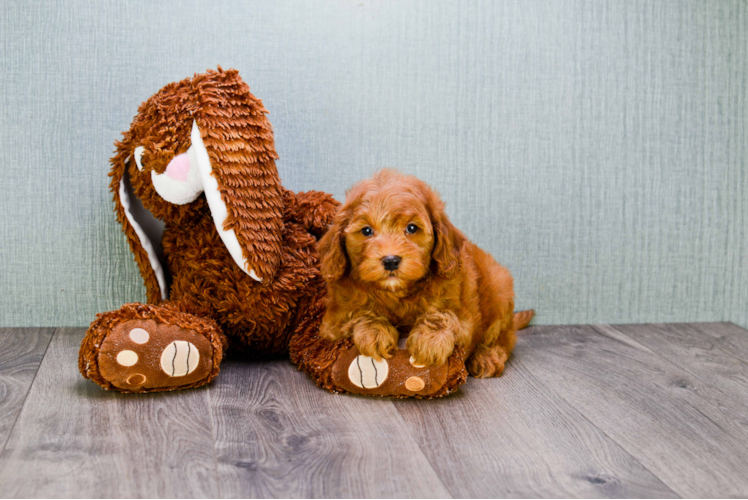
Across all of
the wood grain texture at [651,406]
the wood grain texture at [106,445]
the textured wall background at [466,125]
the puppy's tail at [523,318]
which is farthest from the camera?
the puppy's tail at [523,318]

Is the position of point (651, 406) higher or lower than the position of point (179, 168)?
lower

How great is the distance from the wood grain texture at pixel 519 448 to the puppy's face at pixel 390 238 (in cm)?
38

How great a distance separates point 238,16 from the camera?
2.36 m

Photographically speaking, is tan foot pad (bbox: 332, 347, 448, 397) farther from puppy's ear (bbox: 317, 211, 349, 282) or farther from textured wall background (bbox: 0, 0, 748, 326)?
textured wall background (bbox: 0, 0, 748, 326)

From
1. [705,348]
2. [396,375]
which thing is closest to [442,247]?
[396,375]

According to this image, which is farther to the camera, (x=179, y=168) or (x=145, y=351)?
(x=179, y=168)

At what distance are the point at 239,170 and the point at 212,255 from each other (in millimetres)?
300

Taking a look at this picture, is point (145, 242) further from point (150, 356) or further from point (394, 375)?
point (394, 375)

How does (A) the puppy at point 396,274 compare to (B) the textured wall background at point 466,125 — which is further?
(B) the textured wall background at point 466,125

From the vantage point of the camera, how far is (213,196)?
1.84 metres

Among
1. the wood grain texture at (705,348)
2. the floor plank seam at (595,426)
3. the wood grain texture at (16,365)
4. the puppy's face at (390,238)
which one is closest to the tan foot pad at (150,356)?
the wood grain texture at (16,365)

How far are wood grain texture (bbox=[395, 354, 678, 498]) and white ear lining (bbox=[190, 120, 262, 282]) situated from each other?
2.07ft

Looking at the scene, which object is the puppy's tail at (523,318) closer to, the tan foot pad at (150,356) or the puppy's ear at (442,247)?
the puppy's ear at (442,247)

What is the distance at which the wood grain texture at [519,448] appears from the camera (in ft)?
4.54
